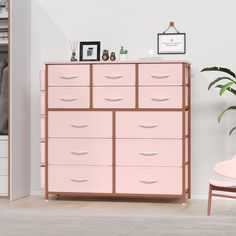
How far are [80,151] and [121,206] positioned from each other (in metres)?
0.64

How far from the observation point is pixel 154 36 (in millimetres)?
6180

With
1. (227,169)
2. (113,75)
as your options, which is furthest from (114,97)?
(227,169)

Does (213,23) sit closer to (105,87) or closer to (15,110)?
(105,87)

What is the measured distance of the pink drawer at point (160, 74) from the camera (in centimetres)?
568

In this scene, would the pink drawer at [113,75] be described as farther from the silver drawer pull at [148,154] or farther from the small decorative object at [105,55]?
the silver drawer pull at [148,154]

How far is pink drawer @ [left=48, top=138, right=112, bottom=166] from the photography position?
5.82 m

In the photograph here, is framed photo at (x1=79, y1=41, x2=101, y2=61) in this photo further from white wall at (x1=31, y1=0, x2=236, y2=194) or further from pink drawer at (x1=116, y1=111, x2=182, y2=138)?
pink drawer at (x1=116, y1=111, x2=182, y2=138)

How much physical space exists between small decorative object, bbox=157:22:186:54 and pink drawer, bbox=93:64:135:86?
1.68 feet

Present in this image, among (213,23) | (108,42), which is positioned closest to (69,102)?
(108,42)

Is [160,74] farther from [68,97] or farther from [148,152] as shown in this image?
[68,97]

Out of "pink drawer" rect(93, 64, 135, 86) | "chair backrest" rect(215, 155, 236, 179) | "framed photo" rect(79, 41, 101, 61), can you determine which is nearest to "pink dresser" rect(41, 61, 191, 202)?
"pink drawer" rect(93, 64, 135, 86)

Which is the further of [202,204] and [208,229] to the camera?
[202,204]

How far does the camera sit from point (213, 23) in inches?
238

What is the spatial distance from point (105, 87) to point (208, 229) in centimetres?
416
